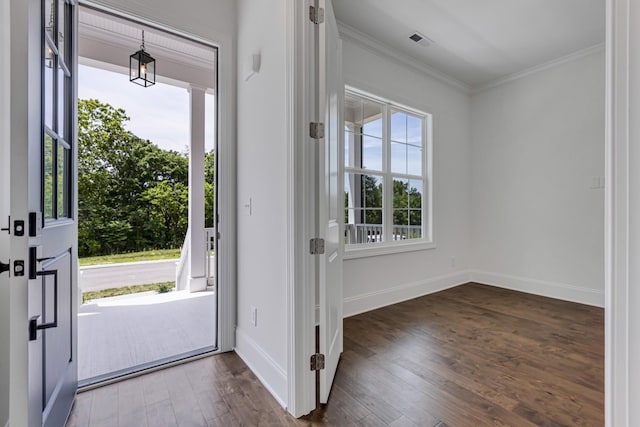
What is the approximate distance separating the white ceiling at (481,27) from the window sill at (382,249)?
2266 mm

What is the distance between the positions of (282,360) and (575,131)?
4.09 meters

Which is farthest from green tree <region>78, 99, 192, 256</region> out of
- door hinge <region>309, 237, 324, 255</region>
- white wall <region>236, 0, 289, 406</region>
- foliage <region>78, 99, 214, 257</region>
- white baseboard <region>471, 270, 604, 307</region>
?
white baseboard <region>471, 270, 604, 307</region>

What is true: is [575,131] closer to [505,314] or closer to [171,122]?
[505,314]

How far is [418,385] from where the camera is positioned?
6.09ft

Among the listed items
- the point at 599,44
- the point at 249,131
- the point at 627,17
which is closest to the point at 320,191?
the point at 249,131

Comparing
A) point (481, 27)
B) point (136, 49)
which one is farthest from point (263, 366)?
point (136, 49)

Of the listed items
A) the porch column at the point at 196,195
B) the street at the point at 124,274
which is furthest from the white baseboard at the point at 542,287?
the street at the point at 124,274

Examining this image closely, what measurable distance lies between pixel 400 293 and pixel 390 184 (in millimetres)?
1318

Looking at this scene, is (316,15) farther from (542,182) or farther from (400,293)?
(542,182)

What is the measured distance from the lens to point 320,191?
63.8 inches

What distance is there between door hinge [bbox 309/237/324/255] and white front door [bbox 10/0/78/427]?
3.40ft

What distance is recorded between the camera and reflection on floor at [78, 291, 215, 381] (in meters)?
2.17

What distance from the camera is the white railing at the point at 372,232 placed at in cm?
325

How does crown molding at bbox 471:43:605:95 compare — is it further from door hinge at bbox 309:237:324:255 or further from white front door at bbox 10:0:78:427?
white front door at bbox 10:0:78:427
